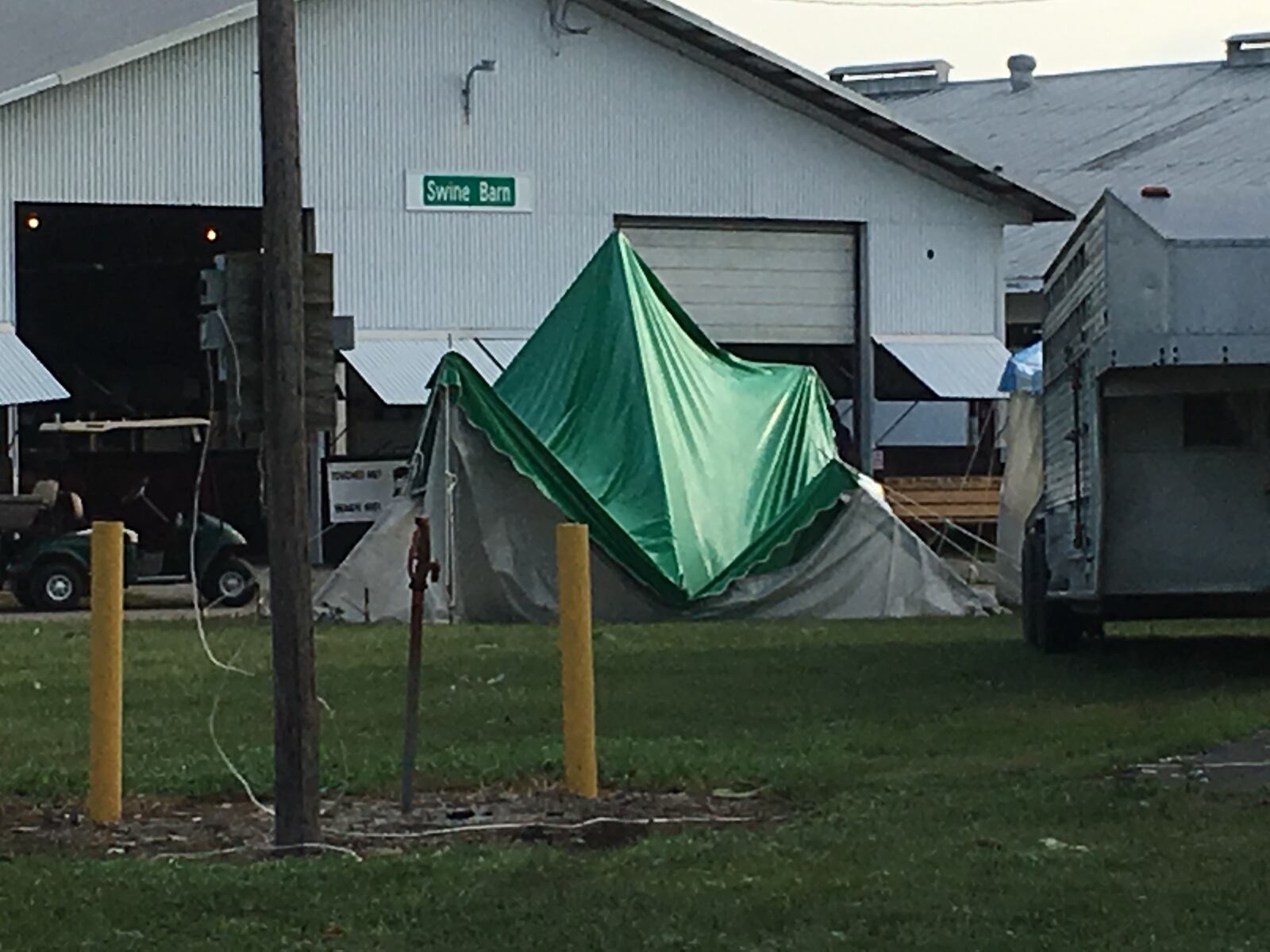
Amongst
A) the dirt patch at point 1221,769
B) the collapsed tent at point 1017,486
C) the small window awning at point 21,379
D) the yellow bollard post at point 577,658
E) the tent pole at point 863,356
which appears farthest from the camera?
the tent pole at point 863,356

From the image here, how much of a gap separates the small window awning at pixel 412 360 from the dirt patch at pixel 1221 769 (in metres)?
20.4

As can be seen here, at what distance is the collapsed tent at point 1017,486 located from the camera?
23.2 meters

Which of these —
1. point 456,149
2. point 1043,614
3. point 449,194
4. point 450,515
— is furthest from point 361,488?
point 1043,614

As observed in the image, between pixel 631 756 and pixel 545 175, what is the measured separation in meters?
22.9

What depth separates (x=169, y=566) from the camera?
27219 mm

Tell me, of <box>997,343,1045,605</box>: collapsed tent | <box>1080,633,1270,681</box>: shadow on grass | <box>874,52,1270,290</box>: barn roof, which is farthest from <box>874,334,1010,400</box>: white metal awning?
<box>1080,633,1270,681</box>: shadow on grass

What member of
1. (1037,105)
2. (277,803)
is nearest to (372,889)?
(277,803)

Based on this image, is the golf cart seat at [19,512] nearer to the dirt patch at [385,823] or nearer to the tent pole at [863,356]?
the tent pole at [863,356]

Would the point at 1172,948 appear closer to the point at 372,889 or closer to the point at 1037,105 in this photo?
the point at 372,889

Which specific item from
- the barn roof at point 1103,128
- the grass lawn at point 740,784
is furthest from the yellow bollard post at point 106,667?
the barn roof at point 1103,128

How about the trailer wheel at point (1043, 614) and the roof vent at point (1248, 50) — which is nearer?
the trailer wheel at point (1043, 614)

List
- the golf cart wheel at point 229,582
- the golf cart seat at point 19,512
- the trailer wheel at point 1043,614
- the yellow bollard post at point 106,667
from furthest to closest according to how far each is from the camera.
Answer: the golf cart wheel at point 229,582 < the golf cart seat at point 19,512 < the trailer wheel at point 1043,614 < the yellow bollard post at point 106,667

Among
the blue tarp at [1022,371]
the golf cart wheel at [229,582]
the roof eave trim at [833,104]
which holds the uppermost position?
the roof eave trim at [833,104]

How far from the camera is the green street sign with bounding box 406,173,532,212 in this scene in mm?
33062
